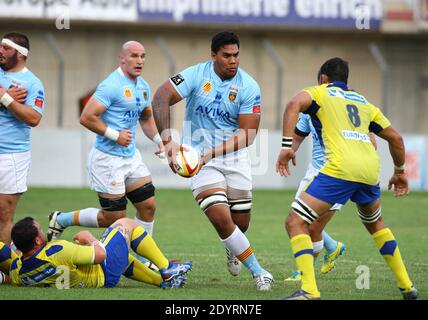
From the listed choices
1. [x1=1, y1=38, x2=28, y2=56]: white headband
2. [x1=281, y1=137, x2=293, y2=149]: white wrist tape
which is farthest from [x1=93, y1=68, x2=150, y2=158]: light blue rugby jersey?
[x1=281, y1=137, x2=293, y2=149]: white wrist tape

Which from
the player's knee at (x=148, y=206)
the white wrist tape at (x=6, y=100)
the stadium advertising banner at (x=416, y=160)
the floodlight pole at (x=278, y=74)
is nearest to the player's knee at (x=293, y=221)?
the player's knee at (x=148, y=206)

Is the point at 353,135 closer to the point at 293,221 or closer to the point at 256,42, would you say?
the point at 293,221

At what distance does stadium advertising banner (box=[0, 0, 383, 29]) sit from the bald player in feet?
55.8

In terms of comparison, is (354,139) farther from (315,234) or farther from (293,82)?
(293,82)

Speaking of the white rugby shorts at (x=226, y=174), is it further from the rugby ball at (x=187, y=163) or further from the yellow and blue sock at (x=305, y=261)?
the yellow and blue sock at (x=305, y=261)

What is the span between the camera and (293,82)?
30781 mm

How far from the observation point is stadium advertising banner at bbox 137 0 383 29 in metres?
28.3

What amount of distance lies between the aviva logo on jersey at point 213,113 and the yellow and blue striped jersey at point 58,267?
2.03 metres

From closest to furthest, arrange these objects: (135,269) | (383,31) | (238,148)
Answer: (135,269) < (238,148) < (383,31)

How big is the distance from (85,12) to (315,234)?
62.6 ft

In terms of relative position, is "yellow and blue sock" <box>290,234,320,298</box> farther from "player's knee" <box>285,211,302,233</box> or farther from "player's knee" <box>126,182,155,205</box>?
"player's knee" <box>126,182,155,205</box>

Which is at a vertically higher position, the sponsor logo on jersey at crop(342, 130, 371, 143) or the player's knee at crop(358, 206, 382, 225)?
the sponsor logo on jersey at crop(342, 130, 371, 143)

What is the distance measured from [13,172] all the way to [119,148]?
51.2 inches

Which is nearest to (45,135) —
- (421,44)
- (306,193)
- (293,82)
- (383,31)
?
(293,82)
